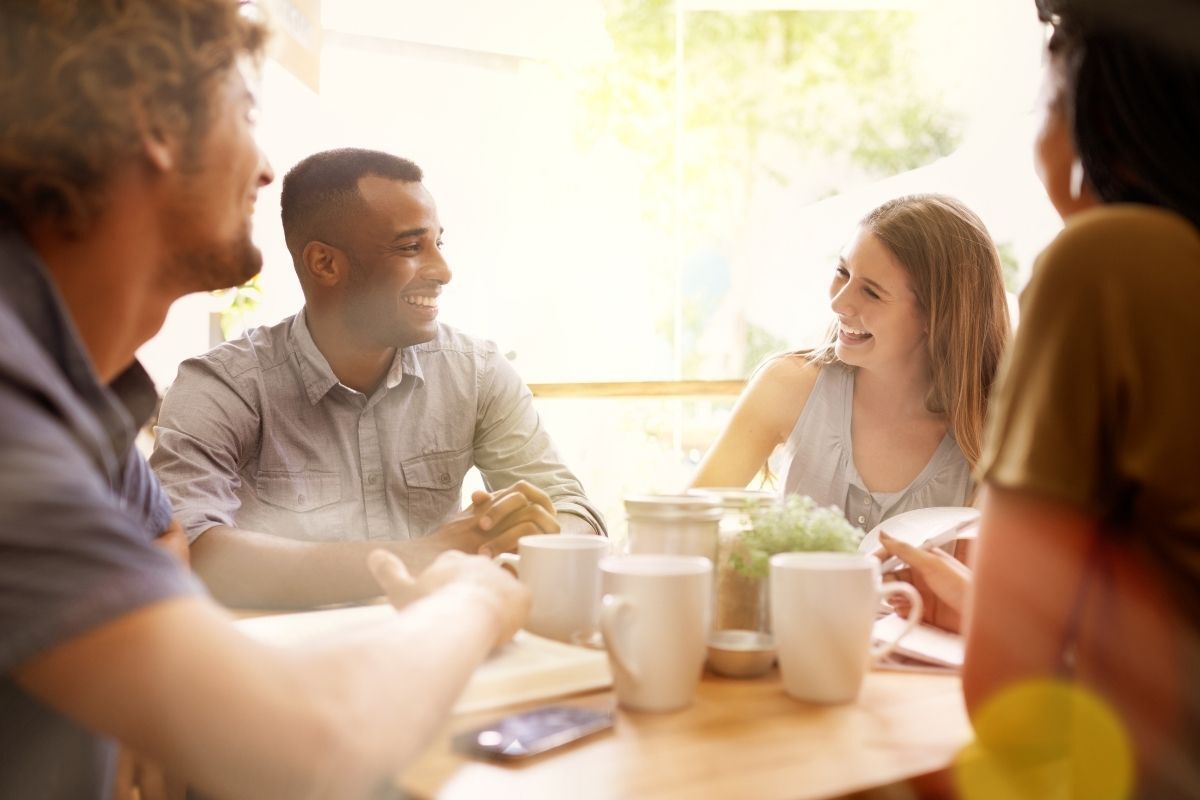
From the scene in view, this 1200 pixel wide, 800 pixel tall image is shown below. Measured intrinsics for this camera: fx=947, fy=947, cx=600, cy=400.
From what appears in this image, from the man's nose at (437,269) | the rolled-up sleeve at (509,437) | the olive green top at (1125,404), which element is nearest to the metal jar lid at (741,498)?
the olive green top at (1125,404)

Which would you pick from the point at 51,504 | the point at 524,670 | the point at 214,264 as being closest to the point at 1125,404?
the point at 524,670

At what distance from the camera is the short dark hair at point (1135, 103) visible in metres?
0.79

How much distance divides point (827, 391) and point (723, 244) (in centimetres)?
427

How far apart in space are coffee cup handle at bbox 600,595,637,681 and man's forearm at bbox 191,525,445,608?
60 cm

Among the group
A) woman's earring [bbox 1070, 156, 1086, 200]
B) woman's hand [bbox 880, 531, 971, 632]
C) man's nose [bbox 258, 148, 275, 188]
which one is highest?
man's nose [bbox 258, 148, 275, 188]

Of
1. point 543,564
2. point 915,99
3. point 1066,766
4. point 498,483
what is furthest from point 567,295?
point 1066,766

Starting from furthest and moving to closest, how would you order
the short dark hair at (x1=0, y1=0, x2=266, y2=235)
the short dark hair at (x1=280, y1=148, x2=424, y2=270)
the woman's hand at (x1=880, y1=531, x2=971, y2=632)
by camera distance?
the short dark hair at (x1=280, y1=148, x2=424, y2=270), the woman's hand at (x1=880, y1=531, x2=971, y2=632), the short dark hair at (x1=0, y1=0, x2=266, y2=235)

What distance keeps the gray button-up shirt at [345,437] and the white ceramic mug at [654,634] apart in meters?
0.99

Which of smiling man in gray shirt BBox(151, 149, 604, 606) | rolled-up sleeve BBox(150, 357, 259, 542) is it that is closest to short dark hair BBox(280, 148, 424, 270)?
smiling man in gray shirt BBox(151, 149, 604, 606)

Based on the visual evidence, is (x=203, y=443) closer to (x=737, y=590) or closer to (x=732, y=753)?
(x=737, y=590)

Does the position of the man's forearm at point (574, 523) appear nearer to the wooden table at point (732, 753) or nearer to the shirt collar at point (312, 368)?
the shirt collar at point (312, 368)

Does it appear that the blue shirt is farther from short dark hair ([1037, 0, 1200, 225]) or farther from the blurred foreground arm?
short dark hair ([1037, 0, 1200, 225])

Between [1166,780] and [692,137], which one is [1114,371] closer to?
[1166,780]

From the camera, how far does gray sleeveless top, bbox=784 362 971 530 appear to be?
2068 millimetres
